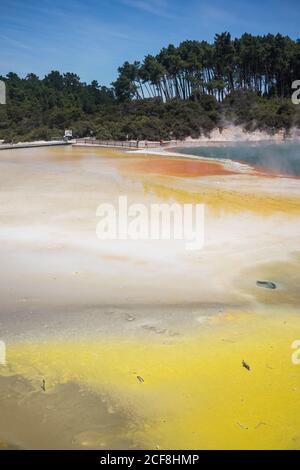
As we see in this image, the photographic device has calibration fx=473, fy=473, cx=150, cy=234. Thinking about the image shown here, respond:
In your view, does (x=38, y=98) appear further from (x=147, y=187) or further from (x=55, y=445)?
(x=55, y=445)

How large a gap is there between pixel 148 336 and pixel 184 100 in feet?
276

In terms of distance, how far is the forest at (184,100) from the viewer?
212ft

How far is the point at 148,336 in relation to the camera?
710cm

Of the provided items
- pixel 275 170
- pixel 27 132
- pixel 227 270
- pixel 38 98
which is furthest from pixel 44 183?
pixel 38 98

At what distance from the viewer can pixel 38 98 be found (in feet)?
286

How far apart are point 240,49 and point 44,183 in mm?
74095

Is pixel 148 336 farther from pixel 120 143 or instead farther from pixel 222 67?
pixel 222 67

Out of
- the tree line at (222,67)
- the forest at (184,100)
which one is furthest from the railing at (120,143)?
the tree line at (222,67)

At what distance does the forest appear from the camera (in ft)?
212

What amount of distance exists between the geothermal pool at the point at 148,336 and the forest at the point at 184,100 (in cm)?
4927

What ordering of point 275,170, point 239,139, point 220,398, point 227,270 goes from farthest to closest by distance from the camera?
point 239,139 → point 275,170 → point 227,270 → point 220,398

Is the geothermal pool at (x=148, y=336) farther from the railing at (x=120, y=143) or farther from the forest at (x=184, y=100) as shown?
the forest at (x=184, y=100)

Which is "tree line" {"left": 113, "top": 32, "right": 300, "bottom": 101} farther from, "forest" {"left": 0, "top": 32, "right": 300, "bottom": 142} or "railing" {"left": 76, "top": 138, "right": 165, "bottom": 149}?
"railing" {"left": 76, "top": 138, "right": 165, "bottom": 149}
